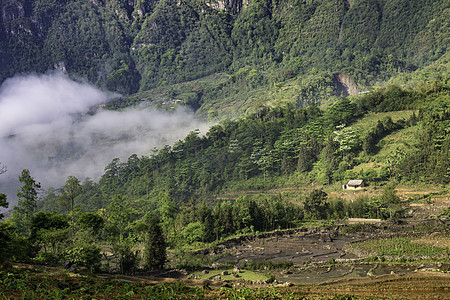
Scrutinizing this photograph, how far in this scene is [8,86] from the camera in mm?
193125

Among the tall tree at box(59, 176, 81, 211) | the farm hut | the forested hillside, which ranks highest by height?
the forested hillside

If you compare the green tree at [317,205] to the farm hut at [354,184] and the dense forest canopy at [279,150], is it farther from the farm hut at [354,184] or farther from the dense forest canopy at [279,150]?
the farm hut at [354,184]

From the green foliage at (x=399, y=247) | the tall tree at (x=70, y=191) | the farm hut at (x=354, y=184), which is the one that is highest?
the tall tree at (x=70, y=191)

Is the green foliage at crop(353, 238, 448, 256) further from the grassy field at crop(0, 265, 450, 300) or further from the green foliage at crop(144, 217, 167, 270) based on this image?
the green foliage at crop(144, 217, 167, 270)

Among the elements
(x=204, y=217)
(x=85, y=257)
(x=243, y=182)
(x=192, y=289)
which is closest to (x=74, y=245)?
(x=85, y=257)

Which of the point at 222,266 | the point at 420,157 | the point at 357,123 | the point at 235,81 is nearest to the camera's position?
the point at 222,266

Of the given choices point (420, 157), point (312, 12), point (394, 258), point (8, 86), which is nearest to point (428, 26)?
point (312, 12)

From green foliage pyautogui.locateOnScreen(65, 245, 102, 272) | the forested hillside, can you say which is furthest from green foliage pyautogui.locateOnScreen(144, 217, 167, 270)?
the forested hillside

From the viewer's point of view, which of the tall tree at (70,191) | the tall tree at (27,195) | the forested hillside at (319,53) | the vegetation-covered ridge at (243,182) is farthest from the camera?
the forested hillside at (319,53)

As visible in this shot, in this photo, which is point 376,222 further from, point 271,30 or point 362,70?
point 271,30

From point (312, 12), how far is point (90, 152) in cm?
12764

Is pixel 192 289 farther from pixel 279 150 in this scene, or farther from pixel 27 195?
pixel 279 150

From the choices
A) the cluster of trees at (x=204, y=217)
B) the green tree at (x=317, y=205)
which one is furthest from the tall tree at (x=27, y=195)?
the green tree at (x=317, y=205)

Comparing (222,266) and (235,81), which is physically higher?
(235,81)
